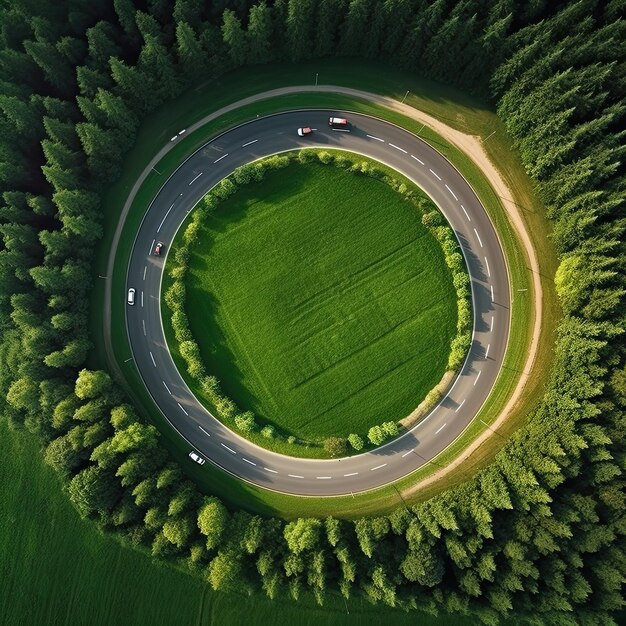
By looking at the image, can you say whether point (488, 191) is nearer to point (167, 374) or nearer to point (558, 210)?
point (558, 210)

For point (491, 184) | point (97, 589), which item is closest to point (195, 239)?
point (491, 184)

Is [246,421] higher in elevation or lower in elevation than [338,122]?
lower

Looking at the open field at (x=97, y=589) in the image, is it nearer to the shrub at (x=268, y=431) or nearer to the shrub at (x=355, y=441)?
the shrub at (x=355, y=441)

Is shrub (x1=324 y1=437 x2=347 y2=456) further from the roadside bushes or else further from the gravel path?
the gravel path

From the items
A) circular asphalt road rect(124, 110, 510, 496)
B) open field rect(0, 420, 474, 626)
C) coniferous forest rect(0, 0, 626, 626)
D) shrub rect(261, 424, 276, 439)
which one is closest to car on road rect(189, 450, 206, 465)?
circular asphalt road rect(124, 110, 510, 496)

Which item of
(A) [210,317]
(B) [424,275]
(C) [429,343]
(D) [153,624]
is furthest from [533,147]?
(D) [153,624]

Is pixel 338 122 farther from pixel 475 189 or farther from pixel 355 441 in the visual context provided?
pixel 355 441

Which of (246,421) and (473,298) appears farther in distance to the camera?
(473,298)
